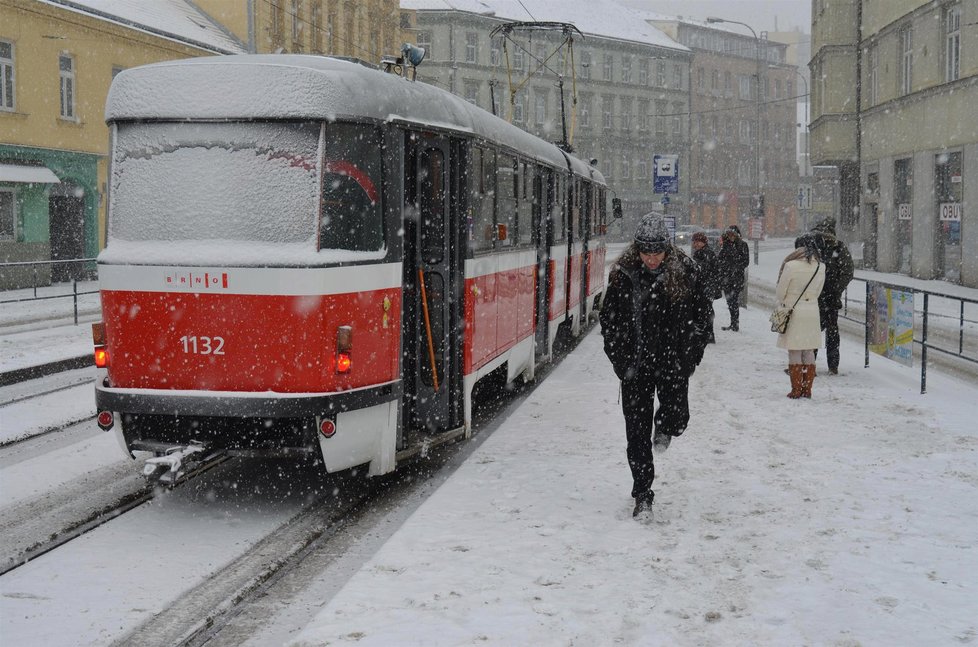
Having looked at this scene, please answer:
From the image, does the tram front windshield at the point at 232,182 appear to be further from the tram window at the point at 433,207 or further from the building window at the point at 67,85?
the building window at the point at 67,85

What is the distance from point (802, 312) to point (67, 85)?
25.3 meters

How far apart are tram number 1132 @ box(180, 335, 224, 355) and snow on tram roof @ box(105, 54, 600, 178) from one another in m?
1.39

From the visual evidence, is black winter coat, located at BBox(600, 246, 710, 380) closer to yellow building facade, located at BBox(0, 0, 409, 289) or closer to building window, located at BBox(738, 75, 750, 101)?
yellow building facade, located at BBox(0, 0, 409, 289)

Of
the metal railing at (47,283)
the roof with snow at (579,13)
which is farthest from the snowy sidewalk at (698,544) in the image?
the roof with snow at (579,13)

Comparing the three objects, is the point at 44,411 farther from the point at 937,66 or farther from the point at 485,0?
the point at 485,0

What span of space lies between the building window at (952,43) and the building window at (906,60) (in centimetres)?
→ 258

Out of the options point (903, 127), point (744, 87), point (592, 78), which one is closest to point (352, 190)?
point (903, 127)

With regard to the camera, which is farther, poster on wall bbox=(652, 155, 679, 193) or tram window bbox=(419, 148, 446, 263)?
poster on wall bbox=(652, 155, 679, 193)

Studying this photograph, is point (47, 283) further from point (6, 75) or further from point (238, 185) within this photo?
point (238, 185)

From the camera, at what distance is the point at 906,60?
108ft

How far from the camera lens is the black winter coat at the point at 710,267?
54.1 ft

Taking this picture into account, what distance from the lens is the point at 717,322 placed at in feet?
64.9

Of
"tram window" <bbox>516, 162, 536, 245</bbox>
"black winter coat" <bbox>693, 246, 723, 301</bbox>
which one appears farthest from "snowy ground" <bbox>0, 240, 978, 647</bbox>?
"black winter coat" <bbox>693, 246, 723, 301</bbox>

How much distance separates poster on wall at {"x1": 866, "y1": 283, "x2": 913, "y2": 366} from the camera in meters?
12.3
